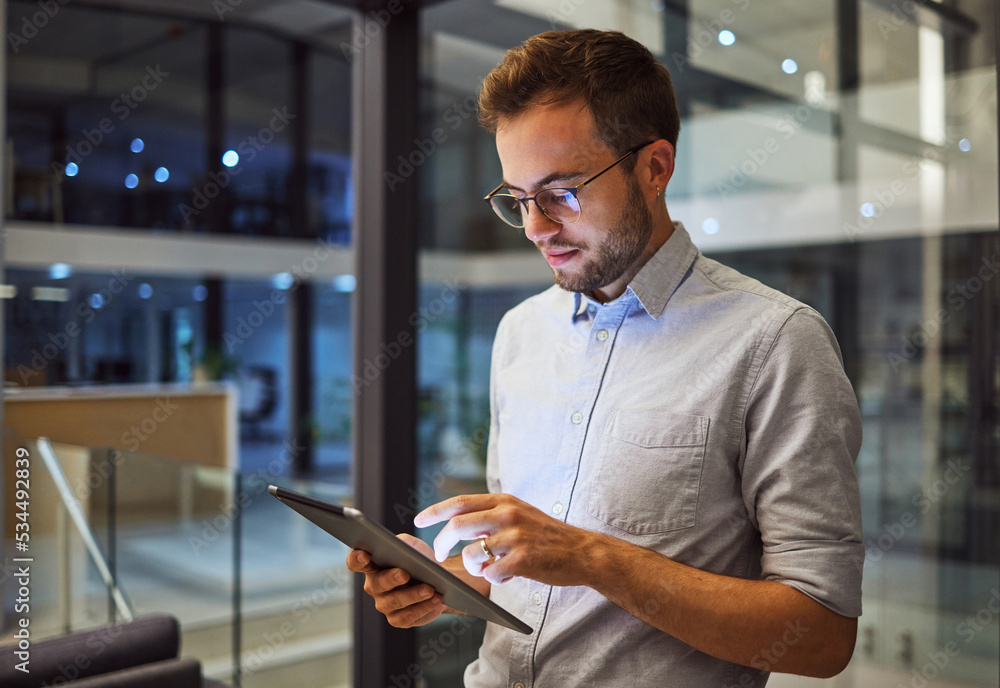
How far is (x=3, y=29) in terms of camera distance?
3246mm

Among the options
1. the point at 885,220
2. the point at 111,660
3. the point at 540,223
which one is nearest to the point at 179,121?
the point at 111,660

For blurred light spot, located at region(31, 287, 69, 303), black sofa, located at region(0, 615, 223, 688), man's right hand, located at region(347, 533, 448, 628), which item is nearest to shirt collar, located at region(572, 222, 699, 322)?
man's right hand, located at region(347, 533, 448, 628)

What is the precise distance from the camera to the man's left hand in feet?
3.20

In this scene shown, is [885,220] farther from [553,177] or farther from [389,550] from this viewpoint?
[389,550]

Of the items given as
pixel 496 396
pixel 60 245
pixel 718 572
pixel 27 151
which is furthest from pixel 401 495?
pixel 60 245

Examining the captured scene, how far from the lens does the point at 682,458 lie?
112 cm

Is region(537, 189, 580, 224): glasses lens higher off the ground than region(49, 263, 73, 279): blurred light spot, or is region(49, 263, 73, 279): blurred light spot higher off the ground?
region(49, 263, 73, 279): blurred light spot

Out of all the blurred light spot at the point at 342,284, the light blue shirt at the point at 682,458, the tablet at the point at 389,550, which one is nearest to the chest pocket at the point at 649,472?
the light blue shirt at the point at 682,458

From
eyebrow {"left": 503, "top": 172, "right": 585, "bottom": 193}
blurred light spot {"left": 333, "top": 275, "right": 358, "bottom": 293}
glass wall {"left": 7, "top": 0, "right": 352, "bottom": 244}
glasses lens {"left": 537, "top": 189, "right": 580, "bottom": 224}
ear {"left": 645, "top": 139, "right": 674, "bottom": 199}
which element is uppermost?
glass wall {"left": 7, "top": 0, "right": 352, "bottom": 244}

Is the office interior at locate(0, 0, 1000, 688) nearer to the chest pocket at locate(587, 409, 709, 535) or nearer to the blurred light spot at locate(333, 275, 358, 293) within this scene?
the chest pocket at locate(587, 409, 709, 535)

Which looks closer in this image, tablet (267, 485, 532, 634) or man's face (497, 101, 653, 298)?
tablet (267, 485, 532, 634)

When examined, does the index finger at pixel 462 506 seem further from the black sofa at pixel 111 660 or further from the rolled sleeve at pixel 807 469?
the black sofa at pixel 111 660

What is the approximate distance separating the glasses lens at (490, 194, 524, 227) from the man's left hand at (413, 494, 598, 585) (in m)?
0.50

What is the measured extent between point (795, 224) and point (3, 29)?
3119 mm
